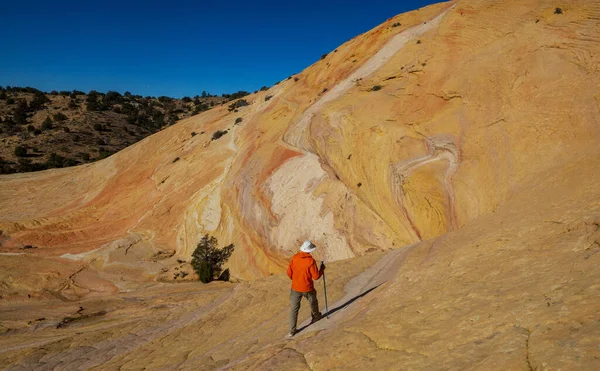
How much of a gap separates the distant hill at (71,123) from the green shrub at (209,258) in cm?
3380

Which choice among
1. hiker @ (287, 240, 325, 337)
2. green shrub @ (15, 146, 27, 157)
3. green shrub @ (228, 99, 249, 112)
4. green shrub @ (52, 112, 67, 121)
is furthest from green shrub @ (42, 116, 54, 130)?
hiker @ (287, 240, 325, 337)

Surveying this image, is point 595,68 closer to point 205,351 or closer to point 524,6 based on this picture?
point 524,6

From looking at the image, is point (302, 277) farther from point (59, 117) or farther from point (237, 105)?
point (59, 117)

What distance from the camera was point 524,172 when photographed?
432 inches

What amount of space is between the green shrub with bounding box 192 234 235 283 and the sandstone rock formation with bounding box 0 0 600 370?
693 mm

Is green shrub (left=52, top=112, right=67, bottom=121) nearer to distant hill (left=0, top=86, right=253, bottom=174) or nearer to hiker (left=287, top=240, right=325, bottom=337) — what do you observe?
distant hill (left=0, top=86, right=253, bottom=174)

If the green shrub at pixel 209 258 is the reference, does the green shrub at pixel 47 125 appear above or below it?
above

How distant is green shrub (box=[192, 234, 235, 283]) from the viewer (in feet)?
68.2

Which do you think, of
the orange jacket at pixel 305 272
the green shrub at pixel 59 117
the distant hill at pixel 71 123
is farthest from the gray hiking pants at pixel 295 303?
the green shrub at pixel 59 117

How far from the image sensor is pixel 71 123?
2336 inches

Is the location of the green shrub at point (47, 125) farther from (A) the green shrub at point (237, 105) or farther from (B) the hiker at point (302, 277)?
(B) the hiker at point (302, 277)

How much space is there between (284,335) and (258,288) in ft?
16.2

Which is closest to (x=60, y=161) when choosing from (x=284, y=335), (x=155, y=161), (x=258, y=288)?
(x=155, y=161)

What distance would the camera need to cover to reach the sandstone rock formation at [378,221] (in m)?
5.13
